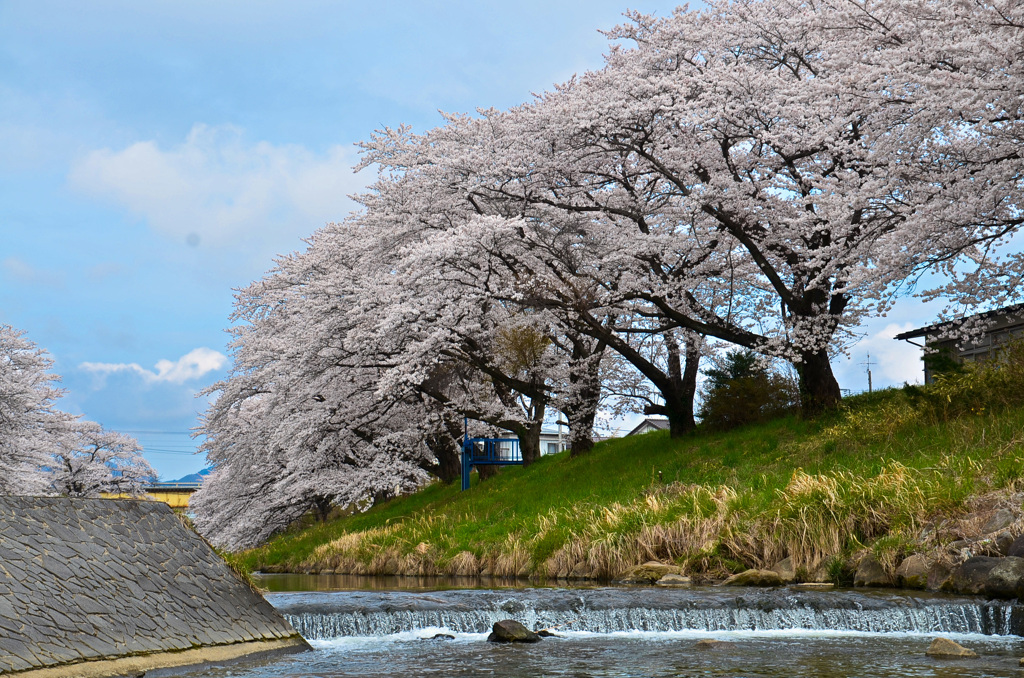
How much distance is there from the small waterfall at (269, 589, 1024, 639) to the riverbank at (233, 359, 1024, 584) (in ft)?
5.88

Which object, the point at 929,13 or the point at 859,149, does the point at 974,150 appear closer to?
the point at 929,13

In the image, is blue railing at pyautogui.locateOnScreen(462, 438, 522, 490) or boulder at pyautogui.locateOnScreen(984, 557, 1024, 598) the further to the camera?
blue railing at pyautogui.locateOnScreen(462, 438, 522, 490)

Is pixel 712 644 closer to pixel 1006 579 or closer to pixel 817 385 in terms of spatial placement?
pixel 1006 579

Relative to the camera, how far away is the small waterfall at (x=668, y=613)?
455 inches

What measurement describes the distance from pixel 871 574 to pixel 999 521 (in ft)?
6.55

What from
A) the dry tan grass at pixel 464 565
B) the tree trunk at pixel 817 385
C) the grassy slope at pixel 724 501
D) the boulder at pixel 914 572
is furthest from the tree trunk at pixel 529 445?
the boulder at pixel 914 572

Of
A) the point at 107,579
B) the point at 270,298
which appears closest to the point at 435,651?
the point at 107,579

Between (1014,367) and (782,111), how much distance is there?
24.6 ft

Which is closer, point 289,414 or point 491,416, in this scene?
point 491,416

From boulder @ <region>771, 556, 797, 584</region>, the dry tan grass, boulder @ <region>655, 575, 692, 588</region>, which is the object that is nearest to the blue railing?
the dry tan grass

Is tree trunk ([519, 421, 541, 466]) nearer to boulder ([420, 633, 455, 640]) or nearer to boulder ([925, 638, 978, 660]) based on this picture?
boulder ([420, 633, 455, 640])

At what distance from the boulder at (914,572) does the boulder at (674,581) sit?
3.38 metres

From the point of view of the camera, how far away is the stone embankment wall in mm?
9625

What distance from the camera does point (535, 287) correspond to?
24.2 meters
